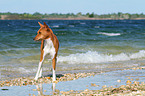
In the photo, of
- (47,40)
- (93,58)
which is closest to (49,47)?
(47,40)

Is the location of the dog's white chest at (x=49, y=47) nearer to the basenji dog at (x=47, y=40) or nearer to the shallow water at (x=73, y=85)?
the basenji dog at (x=47, y=40)

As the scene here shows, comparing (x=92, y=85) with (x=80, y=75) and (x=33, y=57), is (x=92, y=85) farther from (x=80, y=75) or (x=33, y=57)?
(x=33, y=57)

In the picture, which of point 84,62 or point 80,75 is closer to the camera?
point 80,75

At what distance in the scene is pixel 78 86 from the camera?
877 centimetres

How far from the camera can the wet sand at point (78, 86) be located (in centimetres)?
780

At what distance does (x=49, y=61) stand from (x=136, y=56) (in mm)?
5601

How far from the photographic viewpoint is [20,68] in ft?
42.6

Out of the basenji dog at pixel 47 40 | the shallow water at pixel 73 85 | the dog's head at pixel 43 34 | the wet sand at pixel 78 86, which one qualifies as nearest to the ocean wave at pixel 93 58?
the wet sand at pixel 78 86

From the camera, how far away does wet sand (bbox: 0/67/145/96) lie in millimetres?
7801

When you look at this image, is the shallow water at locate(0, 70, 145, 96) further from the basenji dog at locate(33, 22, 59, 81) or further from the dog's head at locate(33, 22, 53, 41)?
the dog's head at locate(33, 22, 53, 41)

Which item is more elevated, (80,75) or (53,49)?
(53,49)

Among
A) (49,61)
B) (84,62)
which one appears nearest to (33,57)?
(49,61)

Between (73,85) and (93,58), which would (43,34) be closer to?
(73,85)

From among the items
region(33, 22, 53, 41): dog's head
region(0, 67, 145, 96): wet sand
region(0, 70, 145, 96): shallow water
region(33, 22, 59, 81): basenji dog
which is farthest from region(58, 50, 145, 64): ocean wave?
region(33, 22, 53, 41): dog's head
